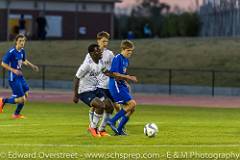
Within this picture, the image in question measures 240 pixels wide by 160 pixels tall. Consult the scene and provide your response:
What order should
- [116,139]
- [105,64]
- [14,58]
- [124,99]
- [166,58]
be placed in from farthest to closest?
[166,58], [14,58], [105,64], [124,99], [116,139]

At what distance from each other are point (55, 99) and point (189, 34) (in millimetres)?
36549

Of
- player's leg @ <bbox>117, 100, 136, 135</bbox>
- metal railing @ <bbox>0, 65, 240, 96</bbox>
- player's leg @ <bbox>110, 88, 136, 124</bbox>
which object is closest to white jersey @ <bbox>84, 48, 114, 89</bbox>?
player's leg @ <bbox>110, 88, 136, 124</bbox>

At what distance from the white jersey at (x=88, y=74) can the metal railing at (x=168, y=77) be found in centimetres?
2540

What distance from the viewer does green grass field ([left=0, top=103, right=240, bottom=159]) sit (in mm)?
13945

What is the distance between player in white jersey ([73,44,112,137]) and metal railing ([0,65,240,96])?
25.4m

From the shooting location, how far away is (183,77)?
45406mm

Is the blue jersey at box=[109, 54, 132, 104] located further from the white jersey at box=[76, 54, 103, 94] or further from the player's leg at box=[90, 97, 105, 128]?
the player's leg at box=[90, 97, 105, 128]

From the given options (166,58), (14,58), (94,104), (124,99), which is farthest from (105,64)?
(166,58)

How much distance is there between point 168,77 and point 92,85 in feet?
93.0

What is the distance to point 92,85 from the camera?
17.2 m

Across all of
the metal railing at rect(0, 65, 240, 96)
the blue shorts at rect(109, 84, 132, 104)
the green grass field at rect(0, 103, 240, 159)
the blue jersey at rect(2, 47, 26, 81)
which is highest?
the blue jersey at rect(2, 47, 26, 81)

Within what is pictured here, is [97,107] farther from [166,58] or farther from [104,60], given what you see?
[166,58]

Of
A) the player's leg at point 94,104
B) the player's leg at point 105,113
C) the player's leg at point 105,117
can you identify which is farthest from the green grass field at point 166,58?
the player's leg at point 94,104

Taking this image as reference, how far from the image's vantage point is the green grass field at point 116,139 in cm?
1395
